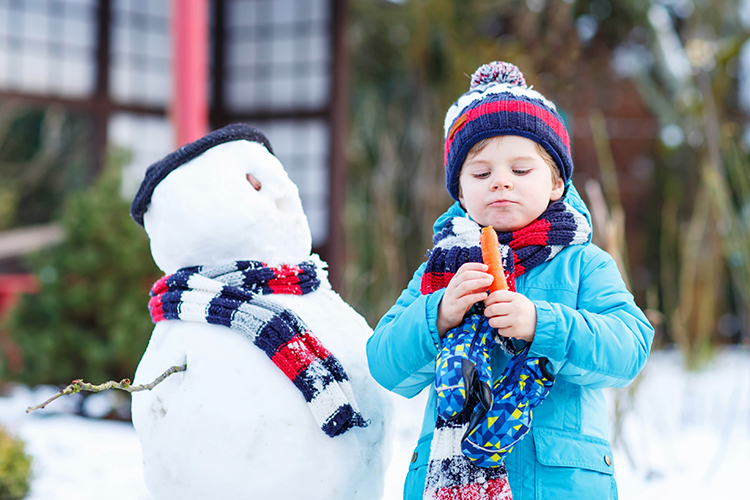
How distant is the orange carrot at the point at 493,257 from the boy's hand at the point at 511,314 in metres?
0.03

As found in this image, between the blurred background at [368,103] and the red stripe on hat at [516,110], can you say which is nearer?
the red stripe on hat at [516,110]

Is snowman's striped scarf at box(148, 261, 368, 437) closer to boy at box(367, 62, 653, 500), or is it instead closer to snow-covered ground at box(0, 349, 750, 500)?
boy at box(367, 62, 653, 500)

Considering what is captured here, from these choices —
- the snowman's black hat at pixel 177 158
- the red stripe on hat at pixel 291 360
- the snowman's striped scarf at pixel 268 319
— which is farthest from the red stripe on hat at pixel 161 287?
the red stripe on hat at pixel 291 360

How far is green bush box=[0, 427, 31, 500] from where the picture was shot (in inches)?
85.4

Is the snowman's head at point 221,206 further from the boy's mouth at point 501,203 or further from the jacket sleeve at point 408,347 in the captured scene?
the boy's mouth at point 501,203

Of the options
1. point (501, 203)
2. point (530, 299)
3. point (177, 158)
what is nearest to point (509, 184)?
point (501, 203)

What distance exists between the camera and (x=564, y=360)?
956 mm

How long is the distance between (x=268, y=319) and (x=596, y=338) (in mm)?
558

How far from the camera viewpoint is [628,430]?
3.20 metres

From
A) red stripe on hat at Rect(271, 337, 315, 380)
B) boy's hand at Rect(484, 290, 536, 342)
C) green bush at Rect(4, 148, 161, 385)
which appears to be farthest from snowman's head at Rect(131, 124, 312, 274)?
green bush at Rect(4, 148, 161, 385)

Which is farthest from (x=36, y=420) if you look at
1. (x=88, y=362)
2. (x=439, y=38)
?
(x=439, y=38)

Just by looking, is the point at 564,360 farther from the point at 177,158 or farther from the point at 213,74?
the point at 213,74

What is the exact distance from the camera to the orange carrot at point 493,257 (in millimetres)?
971

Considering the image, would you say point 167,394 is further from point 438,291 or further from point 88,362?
point 88,362
